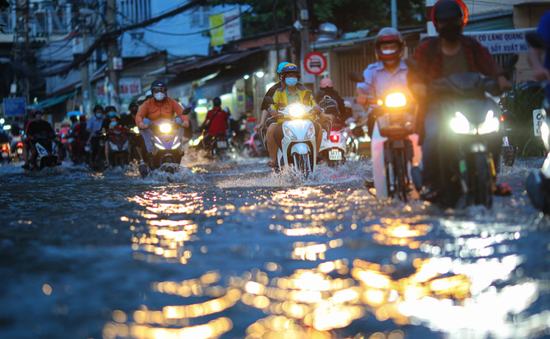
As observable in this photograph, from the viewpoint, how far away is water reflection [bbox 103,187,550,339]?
9.35 ft

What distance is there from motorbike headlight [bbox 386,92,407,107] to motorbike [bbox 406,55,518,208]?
57 centimetres

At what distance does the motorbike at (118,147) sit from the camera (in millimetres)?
16906

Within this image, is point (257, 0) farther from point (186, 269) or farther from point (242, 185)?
point (186, 269)

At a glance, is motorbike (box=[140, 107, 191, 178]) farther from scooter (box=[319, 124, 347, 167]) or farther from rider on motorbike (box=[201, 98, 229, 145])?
rider on motorbike (box=[201, 98, 229, 145])

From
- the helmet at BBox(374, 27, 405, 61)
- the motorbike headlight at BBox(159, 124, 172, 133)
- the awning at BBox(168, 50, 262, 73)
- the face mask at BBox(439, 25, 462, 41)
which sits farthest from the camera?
the awning at BBox(168, 50, 262, 73)

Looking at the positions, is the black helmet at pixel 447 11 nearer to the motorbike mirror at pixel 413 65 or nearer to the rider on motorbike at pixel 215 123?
the motorbike mirror at pixel 413 65

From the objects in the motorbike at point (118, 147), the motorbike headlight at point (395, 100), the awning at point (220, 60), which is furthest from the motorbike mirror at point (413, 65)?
the awning at point (220, 60)

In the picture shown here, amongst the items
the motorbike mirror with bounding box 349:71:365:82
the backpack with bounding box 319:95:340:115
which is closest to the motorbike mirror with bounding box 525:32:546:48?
the motorbike mirror with bounding box 349:71:365:82

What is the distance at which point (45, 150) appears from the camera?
54.0 ft

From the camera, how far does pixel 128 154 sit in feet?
56.2

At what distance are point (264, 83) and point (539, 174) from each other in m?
26.5

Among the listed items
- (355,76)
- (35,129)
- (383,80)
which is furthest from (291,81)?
(35,129)

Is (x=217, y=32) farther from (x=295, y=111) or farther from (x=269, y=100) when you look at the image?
(x=295, y=111)

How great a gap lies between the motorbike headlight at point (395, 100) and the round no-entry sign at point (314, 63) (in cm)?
1354
